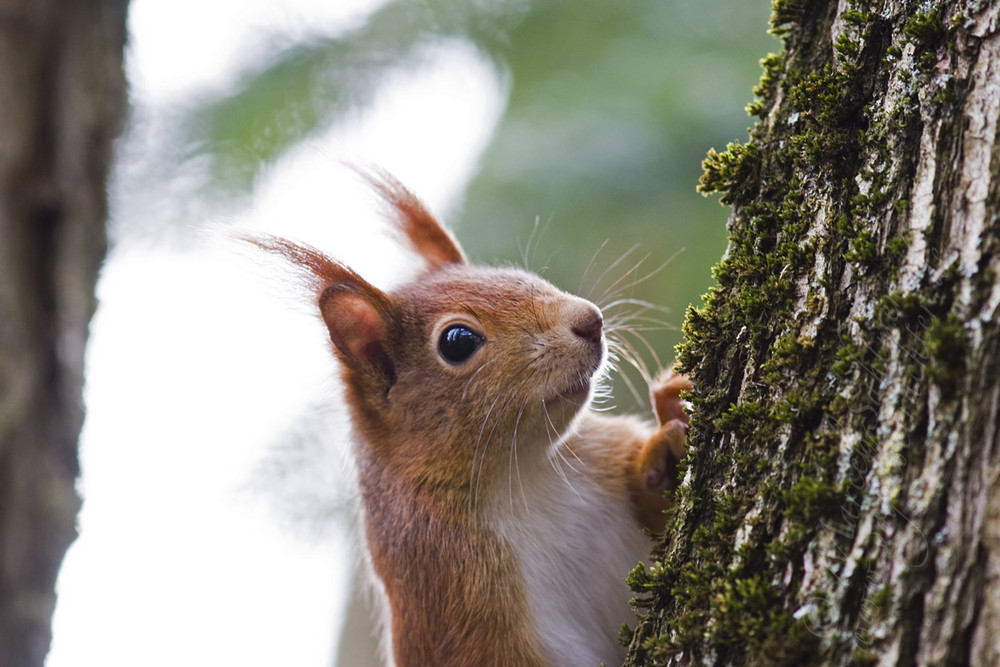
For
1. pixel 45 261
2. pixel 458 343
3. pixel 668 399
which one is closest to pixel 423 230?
pixel 458 343

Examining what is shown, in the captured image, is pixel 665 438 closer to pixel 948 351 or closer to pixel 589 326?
pixel 589 326

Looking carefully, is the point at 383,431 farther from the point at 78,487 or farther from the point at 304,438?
the point at 304,438

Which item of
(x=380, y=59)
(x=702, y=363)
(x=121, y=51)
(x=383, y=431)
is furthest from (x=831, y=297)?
(x=380, y=59)

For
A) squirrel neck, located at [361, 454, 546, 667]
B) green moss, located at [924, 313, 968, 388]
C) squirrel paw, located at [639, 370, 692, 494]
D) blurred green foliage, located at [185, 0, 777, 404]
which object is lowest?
squirrel neck, located at [361, 454, 546, 667]

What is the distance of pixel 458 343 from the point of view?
3.26 m

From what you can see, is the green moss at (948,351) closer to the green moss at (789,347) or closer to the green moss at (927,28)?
the green moss at (789,347)

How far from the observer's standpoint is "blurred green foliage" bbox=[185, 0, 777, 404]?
12.9 ft

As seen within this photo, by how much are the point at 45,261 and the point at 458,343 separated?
1.44m

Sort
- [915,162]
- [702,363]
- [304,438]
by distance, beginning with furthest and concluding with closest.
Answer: [304,438], [702,363], [915,162]

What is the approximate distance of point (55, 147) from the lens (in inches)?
117

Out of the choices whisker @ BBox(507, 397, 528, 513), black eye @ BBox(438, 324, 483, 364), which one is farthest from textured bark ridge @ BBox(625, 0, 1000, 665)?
black eye @ BBox(438, 324, 483, 364)

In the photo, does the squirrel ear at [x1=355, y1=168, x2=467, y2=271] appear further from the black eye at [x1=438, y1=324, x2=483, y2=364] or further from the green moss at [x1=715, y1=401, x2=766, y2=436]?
the green moss at [x1=715, y1=401, x2=766, y2=436]

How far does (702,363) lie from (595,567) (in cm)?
130

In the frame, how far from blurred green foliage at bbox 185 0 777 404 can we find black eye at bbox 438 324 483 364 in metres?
0.88
